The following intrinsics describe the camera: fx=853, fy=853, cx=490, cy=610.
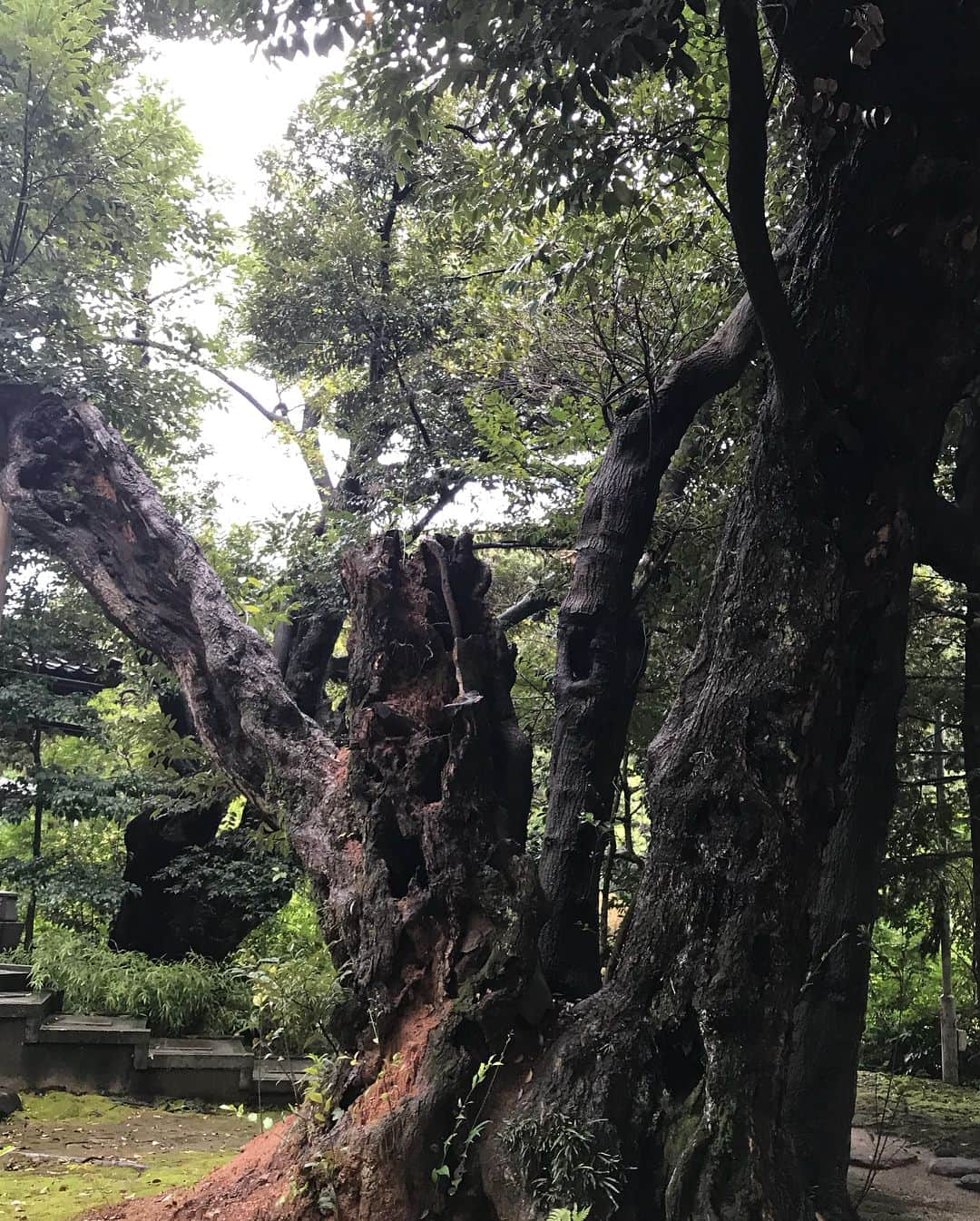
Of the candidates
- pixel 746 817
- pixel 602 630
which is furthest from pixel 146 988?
pixel 746 817

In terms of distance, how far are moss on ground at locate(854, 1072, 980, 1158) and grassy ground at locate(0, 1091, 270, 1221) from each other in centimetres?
367

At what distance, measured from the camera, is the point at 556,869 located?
332cm

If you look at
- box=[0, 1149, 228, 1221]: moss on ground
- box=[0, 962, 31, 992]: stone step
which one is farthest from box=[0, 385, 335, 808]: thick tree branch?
box=[0, 962, 31, 992]: stone step

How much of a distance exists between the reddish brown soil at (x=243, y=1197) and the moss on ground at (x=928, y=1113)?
347 centimetres

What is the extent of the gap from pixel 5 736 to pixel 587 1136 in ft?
27.4

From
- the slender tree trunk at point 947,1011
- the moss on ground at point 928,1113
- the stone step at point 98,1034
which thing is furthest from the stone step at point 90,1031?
the slender tree trunk at point 947,1011

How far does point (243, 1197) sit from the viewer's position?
8.95 feet

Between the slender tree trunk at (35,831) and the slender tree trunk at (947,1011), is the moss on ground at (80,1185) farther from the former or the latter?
the slender tree trunk at (947,1011)

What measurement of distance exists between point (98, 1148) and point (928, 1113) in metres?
5.96

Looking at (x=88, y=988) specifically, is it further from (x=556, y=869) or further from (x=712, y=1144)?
(x=712, y=1144)

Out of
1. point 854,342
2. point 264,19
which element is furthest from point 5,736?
point 854,342

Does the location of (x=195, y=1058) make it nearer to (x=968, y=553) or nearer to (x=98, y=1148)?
(x=98, y=1148)

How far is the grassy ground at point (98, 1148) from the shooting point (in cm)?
341

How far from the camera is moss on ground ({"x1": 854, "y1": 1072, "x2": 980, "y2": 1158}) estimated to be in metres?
5.43
